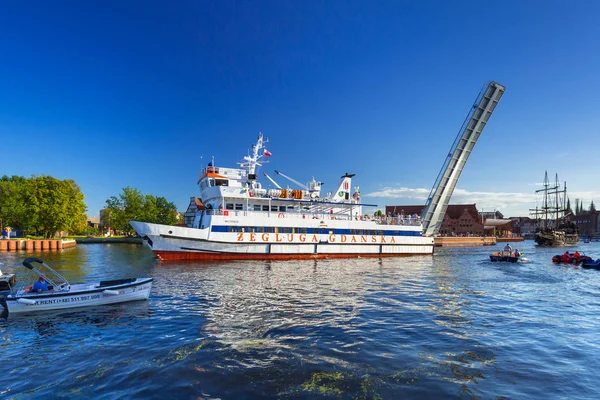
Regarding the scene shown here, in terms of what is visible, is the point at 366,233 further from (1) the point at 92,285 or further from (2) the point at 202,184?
(1) the point at 92,285

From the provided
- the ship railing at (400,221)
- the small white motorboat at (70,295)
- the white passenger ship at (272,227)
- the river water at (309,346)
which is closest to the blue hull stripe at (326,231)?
the white passenger ship at (272,227)

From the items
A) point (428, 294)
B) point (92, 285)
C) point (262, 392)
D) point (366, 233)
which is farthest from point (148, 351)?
point (366, 233)

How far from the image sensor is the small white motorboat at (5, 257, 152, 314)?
1377 centimetres

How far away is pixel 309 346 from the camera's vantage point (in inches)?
396

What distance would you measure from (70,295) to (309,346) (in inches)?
435

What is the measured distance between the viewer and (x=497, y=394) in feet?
24.0

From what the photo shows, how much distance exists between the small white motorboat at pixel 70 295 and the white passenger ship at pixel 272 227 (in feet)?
48.9

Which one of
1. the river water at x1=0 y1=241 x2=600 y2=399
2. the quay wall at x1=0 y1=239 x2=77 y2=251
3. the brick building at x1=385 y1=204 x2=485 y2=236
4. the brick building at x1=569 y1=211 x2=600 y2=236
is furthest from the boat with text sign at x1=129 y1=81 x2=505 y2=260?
the brick building at x1=569 y1=211 x2=600 y2=236

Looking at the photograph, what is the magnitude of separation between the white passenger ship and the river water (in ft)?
43.8

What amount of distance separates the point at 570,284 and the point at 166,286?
27.1 m

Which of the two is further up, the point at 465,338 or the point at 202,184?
the point at 202,184

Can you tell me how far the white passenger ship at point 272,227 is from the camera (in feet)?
103

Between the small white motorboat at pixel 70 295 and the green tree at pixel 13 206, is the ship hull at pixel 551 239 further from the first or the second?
the green tree at pixel 13 206

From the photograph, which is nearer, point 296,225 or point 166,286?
point 166,286
